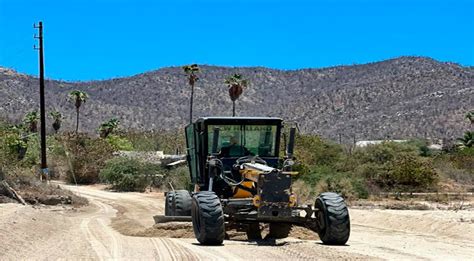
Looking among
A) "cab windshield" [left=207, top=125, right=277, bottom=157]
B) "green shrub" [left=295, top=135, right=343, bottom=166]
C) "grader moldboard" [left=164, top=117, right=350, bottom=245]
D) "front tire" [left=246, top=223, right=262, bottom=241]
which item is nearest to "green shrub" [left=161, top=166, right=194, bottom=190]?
"green shrub" [left=295, top=135, right=343, bottom=166]

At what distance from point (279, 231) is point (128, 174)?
3754 cm

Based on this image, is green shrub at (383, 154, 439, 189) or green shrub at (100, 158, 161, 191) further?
green shrub at (100, 158, 161, 191)

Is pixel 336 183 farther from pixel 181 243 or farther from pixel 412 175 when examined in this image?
pixel 181 243

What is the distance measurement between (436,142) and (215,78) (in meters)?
71.6

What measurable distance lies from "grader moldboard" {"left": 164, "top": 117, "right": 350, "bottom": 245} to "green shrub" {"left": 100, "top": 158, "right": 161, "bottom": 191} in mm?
33842

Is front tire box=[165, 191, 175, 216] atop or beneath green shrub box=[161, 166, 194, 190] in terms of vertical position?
atop

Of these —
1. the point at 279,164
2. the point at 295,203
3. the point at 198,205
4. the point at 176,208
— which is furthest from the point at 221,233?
the point at 176,208

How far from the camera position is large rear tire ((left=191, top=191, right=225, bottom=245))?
1538 centimetres

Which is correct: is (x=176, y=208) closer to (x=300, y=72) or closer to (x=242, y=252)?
(x=242, y=252)

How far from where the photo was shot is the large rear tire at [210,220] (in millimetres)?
15383

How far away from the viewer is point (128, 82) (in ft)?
487

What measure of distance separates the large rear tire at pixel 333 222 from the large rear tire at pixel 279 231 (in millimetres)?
974

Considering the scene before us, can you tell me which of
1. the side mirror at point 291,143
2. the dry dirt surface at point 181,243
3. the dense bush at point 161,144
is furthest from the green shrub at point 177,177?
the side mirror at point 291,143

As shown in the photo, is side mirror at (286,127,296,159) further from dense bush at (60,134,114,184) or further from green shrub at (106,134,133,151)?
Result: green shrub at (106,134,133,151)
